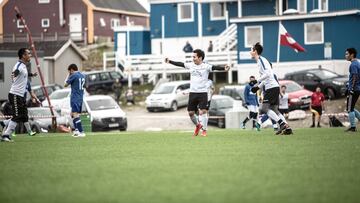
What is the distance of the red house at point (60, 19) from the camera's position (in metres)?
81.3

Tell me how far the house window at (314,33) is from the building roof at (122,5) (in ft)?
106

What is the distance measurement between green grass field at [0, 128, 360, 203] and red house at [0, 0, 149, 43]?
214 feet

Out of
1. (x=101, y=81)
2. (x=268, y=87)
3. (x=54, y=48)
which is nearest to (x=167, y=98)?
(x=101, y=81)

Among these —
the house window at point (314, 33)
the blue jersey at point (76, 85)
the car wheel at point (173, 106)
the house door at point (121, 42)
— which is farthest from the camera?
the house door at point (121, 42)

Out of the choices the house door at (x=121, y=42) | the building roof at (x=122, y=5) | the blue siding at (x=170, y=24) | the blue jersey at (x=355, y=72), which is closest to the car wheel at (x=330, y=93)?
the blue siding at (x=170, y=24)

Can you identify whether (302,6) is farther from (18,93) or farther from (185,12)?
(18,93)

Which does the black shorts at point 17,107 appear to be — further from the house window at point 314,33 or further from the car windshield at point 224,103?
the house window at point 314,33

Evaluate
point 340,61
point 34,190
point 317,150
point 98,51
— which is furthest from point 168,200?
point 98,51

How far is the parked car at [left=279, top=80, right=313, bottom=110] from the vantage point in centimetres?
4303

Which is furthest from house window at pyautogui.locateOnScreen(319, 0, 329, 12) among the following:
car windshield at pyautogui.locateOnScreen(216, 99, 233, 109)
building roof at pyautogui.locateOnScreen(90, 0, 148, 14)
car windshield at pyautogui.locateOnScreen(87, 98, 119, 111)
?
building roof at pyautogui.locateOnScreen(90, 0, 148, 14)

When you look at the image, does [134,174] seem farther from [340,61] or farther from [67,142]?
[340,61]

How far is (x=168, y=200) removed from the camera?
9.00 m

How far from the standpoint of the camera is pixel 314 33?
5562 centimetres

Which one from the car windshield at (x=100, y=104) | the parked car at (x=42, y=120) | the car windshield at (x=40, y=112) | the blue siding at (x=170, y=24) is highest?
the blue siding at (x=170, y=24)
